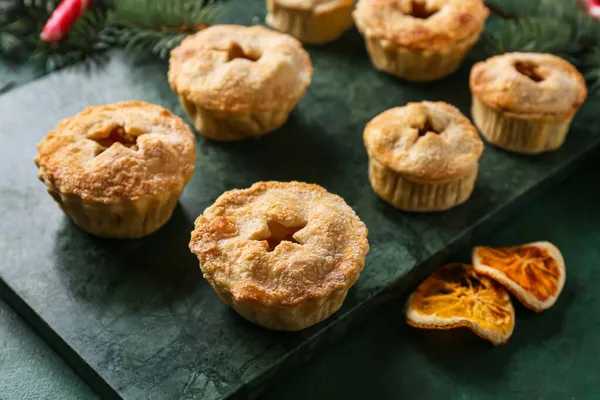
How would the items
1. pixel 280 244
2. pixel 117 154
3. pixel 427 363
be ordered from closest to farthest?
1. pixel 280 244
2. pixel 427 363
3. pixel 117 154

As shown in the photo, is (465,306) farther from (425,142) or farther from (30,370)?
(30,370)

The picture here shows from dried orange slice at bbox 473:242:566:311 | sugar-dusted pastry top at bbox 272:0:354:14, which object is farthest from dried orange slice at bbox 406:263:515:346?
sugar-dusted pastry top at bbox 272:0:354:14

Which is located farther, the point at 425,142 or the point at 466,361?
the point at 425,142

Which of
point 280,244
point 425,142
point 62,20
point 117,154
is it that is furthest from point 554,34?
point 62,20

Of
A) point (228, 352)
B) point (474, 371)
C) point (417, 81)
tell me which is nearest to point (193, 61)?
point (417, 81)

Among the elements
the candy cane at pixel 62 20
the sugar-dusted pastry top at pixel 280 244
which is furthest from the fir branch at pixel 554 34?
the candy cane at pixel 62 20

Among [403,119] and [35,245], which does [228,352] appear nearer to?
[35,245]
